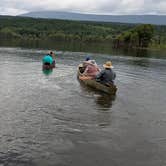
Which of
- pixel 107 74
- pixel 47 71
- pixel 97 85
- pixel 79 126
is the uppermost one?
pixel 107 74

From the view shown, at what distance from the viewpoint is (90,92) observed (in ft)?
80.6

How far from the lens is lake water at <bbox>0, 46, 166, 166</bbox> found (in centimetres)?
1219

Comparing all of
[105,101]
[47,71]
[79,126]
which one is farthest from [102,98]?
[47,71]

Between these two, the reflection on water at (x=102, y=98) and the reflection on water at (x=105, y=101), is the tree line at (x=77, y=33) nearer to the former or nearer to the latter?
the reflection on water at (x=102, y=98)

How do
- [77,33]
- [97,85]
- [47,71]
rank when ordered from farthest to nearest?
1. [77,33]
2. [47,71]
3. [97,85]

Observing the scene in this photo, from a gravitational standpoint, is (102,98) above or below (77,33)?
below

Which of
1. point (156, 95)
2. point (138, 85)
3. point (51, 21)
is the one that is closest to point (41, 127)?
point (156, 95)

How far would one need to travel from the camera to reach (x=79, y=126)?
51.6 feet

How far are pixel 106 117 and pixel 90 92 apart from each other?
707 cm

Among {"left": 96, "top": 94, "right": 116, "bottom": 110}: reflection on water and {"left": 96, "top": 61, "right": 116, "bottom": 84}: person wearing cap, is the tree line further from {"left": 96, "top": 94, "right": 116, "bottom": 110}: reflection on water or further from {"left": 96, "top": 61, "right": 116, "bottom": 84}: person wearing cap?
{"left": 96, "top": 94, "right": 116, "bottom": 110}: reflection on water

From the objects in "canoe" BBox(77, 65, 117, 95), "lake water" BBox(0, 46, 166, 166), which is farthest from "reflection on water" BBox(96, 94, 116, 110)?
"canoe" BBox(77, 65, 117, 95)

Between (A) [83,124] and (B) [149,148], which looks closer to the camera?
(B) [149,148]

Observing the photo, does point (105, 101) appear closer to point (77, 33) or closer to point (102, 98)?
point (102, 98)

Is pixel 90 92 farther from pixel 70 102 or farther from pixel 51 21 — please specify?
pixel 51 21
